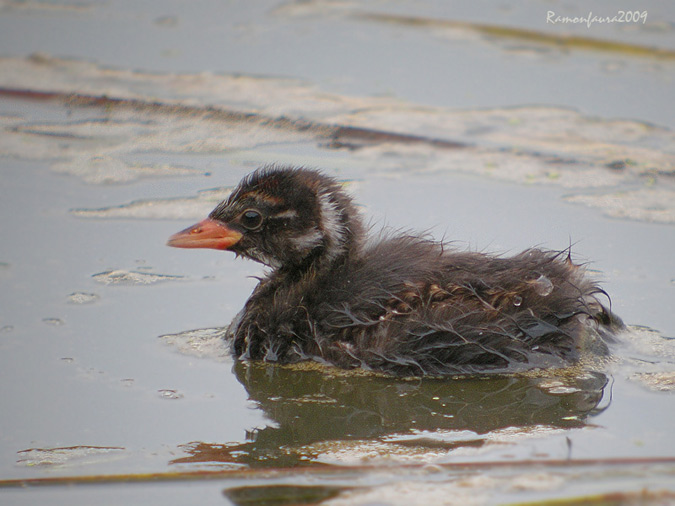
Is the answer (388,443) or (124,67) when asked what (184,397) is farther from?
(124,67)

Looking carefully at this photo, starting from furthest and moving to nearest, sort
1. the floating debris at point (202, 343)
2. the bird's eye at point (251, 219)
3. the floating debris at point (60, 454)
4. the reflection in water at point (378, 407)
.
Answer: the bird's eye at point (251, 219) → the floating debris at point (202, 343) → the reflection in water at point (378, 407) → the floating debris at point (60, 454)

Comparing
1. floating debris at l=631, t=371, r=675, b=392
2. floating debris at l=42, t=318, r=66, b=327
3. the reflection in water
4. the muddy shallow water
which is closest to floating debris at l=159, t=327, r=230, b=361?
the muddy shallow water

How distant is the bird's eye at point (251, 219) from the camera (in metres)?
5.89

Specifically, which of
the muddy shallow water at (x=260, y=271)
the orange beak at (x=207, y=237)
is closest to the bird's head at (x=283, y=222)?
the orange beak at (x=207, y=237)

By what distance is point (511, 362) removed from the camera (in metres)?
5.38

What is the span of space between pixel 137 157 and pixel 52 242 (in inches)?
69.8

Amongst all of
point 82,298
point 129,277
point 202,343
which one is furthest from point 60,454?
point 129,277

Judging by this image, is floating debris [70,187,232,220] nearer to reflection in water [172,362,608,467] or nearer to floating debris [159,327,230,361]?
floating debris [159,327,230,361]

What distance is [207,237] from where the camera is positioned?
5961 mm

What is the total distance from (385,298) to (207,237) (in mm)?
1218

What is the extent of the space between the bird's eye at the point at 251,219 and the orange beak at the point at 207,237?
0.26 ft

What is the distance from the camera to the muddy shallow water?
4.18m

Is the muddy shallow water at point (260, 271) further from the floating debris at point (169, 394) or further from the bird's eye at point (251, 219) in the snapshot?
the bird's eye at point (251, 219)

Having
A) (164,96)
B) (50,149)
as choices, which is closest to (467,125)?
(164,96)
